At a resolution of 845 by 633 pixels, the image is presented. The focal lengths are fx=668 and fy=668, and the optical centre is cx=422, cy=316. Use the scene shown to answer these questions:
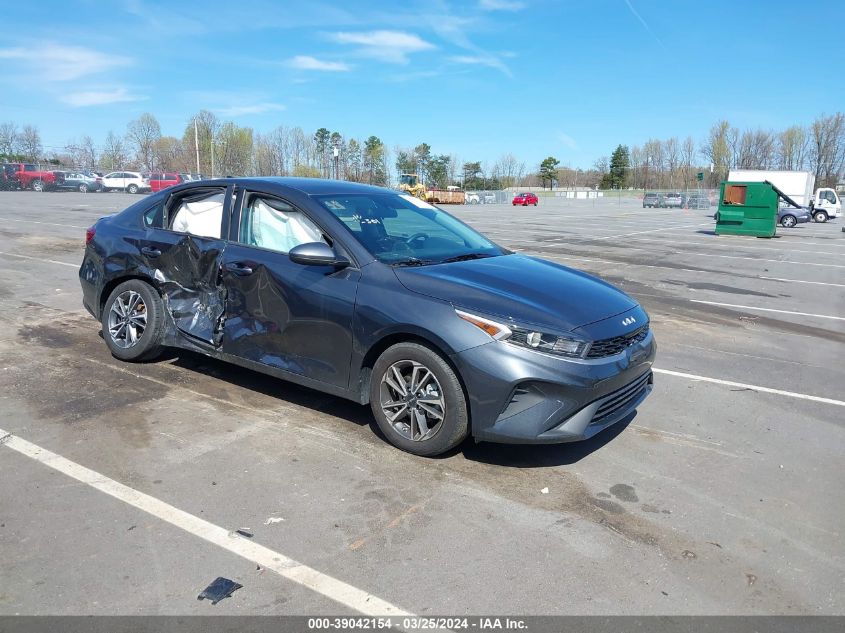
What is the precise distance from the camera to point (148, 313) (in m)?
5.55

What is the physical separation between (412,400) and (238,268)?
1.75m

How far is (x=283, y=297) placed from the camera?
181 inches

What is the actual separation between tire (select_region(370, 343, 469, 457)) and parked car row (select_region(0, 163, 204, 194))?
43644 mm

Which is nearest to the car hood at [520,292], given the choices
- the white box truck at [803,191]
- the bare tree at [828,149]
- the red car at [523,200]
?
the white box truck at [803,191]

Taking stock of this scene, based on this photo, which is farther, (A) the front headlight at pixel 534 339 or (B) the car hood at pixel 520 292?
(B) the car hood at pixel 520 292

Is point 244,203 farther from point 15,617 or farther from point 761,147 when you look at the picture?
point 761,147

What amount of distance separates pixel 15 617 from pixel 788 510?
3777 millimetres

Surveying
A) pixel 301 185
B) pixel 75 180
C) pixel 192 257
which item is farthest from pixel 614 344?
pixel 75 180

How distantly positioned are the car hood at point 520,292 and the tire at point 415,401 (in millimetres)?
395

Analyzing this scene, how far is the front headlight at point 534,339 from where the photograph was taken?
12.5ft

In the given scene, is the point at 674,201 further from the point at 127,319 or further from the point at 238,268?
the point at 238,268

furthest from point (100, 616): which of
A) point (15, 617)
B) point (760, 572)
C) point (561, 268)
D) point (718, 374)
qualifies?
point (718, 374)

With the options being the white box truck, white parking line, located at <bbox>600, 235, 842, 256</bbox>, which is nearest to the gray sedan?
white parking line, located at <bbox>600, 235, 842, 256</bbox>

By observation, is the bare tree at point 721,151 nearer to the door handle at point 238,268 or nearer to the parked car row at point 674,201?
the parked car row at point 674,201
